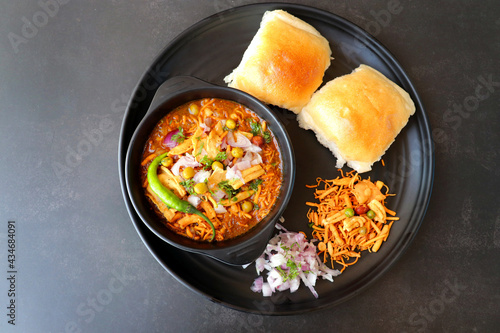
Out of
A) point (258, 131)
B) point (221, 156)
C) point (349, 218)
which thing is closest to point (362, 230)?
point (349, 218)

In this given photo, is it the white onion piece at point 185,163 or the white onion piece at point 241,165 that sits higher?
the white onion piece at point 185,163

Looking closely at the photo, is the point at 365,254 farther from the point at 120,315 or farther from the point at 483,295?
the point at 120,315

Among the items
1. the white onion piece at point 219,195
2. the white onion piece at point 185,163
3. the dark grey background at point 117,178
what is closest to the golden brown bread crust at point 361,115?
the dark grey background at point 117,178

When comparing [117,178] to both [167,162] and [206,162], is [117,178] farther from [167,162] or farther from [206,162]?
[206,162]

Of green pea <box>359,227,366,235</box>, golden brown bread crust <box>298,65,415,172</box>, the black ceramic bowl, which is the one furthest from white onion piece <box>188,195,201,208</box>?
green pea <box>359,227,366,235</box>

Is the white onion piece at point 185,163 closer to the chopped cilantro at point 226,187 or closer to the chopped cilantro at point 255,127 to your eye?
the chopped cilantro at point 226,187

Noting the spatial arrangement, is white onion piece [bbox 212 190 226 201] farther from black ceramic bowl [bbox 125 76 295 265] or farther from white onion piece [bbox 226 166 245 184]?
black ceramic bowl [bbox 125 76 295 265]
